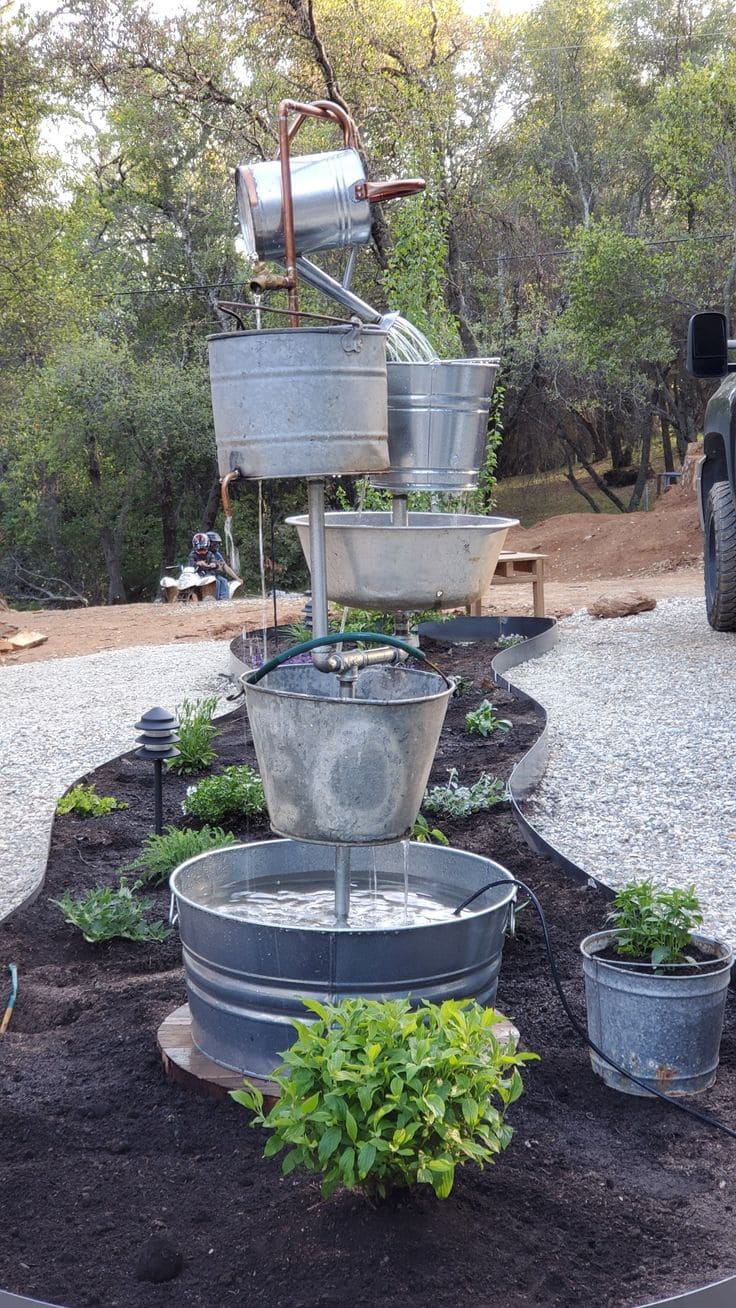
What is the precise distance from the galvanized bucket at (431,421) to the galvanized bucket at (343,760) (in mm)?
707

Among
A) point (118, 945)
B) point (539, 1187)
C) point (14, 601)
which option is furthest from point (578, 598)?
point (14, 601)

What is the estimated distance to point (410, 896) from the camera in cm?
315

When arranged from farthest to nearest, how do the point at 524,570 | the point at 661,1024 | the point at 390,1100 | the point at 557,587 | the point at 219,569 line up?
1. the point at 219,569
2. the point at 557,587
3. the point at 524,570
4. the point at 661,1024
5. the point at 390,1100

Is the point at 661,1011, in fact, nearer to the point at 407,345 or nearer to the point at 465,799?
the point at 407,345

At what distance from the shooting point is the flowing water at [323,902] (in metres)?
2.99

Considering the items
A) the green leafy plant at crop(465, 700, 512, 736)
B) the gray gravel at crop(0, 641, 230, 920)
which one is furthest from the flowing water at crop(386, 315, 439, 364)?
the green leafy plant at crop(465, 700, 512, 736)

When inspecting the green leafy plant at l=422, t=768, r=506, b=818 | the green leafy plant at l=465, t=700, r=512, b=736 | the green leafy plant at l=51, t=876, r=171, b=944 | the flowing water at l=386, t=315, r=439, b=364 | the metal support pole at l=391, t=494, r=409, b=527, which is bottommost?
the green leafy plant at l=465, t=700, r=512, b=736

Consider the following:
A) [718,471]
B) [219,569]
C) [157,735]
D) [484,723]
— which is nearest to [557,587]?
[219,569]

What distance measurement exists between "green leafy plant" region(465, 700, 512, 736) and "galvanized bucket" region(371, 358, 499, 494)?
10.6 feet

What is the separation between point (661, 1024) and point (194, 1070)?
3.25 ft

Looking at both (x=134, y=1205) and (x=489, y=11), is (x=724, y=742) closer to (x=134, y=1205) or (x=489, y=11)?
(x=134, y=1205)

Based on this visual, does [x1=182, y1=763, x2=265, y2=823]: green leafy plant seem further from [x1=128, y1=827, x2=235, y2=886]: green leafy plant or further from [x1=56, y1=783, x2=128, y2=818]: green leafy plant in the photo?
[x1=128, y1=827, x2=235, y2=886]: green leafy plant

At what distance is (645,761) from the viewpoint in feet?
18.2

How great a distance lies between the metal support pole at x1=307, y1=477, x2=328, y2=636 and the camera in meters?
2.51
